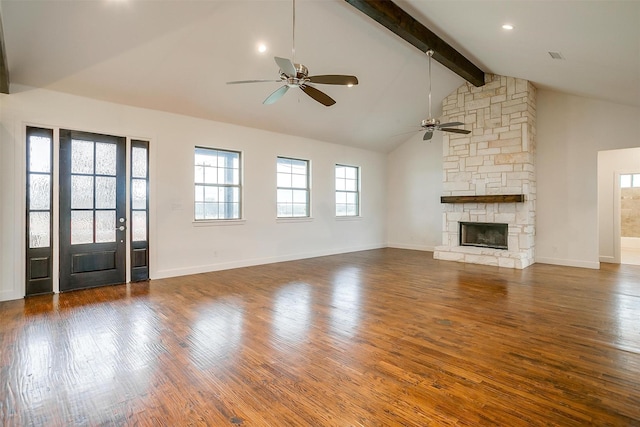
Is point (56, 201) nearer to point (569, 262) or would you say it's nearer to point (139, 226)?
point (139, 226)

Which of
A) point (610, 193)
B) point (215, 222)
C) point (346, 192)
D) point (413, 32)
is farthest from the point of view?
point (346, 192)

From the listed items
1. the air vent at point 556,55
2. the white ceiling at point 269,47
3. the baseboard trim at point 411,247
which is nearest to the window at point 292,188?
the white ceiling at point 269,47

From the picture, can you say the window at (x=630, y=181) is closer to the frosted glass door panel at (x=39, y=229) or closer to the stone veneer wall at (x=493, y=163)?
the stone veneer wall at (x=493, y=163)

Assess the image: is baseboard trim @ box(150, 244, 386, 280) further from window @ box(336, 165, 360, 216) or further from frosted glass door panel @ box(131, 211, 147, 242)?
window @ box(336, 165, 360, 216)

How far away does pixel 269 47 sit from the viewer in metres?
4.90

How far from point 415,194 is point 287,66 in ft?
22.8

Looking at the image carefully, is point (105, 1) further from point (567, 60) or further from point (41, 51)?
point (567, 60)

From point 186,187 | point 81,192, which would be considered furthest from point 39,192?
point 186,187

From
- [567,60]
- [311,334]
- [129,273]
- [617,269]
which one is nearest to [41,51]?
[129,273]

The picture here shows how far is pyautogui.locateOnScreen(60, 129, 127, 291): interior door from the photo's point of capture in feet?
15.9

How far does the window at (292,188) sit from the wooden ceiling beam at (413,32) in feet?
12.2

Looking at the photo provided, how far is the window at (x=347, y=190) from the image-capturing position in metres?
8.97

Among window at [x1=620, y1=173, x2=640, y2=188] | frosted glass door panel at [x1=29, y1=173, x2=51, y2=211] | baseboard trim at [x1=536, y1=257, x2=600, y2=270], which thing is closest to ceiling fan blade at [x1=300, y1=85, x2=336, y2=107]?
frosted glass door panel at [x1=29, y1=173, x2=51, y2=211]

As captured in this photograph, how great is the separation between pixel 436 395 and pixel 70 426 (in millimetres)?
2214
